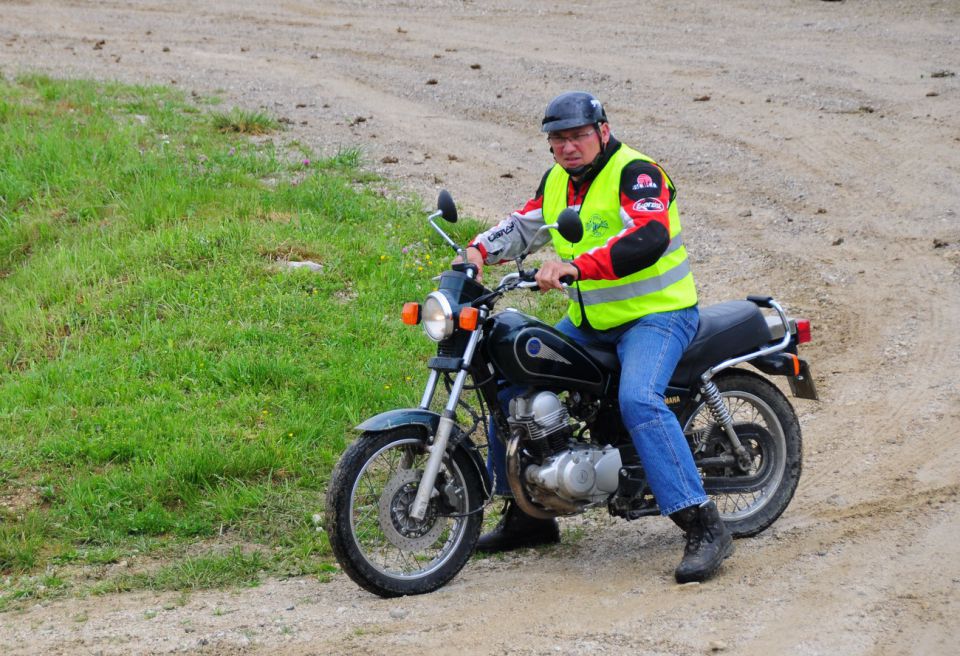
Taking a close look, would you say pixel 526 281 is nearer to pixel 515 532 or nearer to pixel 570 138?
pixel 570 138

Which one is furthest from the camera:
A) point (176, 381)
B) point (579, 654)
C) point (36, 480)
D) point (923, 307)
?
point (923, 307)

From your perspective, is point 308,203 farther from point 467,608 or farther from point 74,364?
point 467,608

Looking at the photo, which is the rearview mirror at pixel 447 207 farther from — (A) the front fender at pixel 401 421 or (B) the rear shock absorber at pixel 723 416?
(B) the rear shock absorber at pixel 723 416

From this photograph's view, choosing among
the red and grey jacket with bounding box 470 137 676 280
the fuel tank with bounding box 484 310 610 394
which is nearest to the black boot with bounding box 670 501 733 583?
the fuel tank with bounding box 484 310 610 394

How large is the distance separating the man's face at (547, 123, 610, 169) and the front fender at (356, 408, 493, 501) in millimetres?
1267

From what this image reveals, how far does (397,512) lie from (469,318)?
0.90 meters

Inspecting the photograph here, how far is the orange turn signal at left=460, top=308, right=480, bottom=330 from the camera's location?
16.2ft

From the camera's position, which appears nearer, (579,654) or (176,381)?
(579,654)

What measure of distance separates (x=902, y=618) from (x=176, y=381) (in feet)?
14.9

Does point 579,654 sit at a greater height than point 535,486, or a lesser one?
lesser

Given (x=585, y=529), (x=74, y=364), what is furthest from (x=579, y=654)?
(x=74, y=364)

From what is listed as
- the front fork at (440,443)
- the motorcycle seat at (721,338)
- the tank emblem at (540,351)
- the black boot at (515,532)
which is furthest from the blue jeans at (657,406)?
the black boot at (515,532)

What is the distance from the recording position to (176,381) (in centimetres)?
741

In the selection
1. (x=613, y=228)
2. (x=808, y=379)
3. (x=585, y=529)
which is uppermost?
(x=613, y=228)
